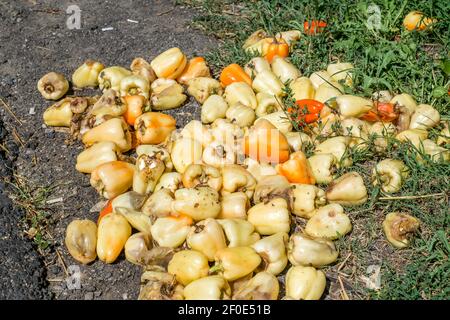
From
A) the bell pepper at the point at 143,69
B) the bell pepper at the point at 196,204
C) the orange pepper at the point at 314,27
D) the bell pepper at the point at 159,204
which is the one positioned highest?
the orange pepper at the point at 314,27

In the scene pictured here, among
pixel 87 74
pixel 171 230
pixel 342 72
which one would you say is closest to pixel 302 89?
pixel 342 72

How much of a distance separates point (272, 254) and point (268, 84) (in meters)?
1.77

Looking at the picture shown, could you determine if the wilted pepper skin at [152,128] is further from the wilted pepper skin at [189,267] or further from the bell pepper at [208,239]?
the wilted pepper skin at [189,267]

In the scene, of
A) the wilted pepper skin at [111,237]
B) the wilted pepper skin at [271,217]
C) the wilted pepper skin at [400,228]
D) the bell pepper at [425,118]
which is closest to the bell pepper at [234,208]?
the wilted pepper skin at [271,217]

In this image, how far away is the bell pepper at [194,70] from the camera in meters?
5.84

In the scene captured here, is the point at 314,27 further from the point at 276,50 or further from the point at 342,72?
the point at 342,72

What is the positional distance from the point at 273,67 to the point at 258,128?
990mm

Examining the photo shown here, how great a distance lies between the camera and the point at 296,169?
467 centimetres

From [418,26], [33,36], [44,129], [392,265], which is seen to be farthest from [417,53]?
[33,36]

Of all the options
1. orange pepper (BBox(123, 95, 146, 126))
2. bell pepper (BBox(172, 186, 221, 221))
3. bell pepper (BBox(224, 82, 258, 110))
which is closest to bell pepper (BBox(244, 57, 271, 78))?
bell pepper (BBox(224, 82, 258, 110))

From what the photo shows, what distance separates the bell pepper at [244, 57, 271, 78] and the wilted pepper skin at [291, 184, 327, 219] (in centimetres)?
138

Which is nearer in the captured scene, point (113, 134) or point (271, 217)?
point (271, 217)

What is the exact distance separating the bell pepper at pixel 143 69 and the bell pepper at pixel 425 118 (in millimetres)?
2238
